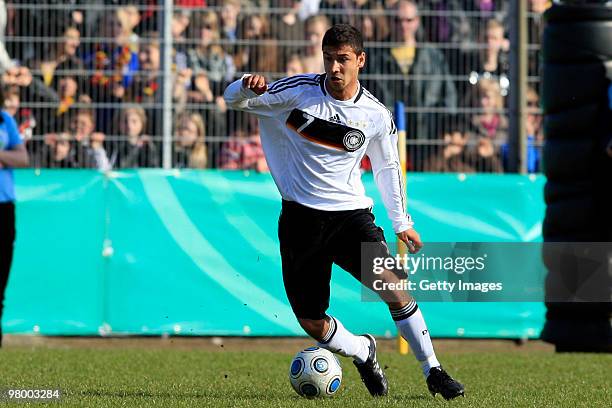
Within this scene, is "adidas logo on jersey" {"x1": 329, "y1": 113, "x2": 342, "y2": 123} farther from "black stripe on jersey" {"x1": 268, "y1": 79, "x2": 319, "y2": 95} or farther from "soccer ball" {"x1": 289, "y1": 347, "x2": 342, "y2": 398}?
"soccer ball" {"x1": 289, "y1": 347, "x2": 342, "y2": 398}

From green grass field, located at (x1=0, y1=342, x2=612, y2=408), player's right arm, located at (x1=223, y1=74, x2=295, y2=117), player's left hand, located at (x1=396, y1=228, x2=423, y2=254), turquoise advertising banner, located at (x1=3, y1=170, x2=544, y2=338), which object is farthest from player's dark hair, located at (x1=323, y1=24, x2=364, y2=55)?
turquoise advertising banner, located at (x1=3, y1=170, x2=544, y2=338)

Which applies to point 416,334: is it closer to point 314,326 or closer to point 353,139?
point 314,326

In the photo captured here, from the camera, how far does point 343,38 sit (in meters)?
7.37

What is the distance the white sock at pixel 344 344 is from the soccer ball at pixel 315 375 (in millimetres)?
81

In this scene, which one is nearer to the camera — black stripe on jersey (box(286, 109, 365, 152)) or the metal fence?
black stripe on jersey (box(286, 109, 365, 152))

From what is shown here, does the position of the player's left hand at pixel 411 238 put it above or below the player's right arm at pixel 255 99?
below

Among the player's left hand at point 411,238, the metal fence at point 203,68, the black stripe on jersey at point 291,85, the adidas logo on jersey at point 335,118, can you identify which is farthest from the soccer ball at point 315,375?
the metal fence at point 203,68

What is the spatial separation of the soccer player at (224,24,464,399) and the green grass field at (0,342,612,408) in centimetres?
57

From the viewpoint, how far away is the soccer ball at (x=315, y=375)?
770cm

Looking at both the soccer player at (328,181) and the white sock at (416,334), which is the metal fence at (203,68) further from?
the white sock at (416,334)

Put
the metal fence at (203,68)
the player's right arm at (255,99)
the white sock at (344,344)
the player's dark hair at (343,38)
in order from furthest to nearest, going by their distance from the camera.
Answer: the metal fence at (203,68) → the white sock at (344,344) → the player's right arm at (255,99) → the player's dark hair at (343,38)

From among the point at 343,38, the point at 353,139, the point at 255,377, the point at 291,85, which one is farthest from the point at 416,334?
the point at 255,377

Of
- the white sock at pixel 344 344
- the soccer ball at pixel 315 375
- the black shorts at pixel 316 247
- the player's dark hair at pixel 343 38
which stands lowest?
the soccer ball at pixel 315 375

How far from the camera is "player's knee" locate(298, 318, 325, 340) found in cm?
779
